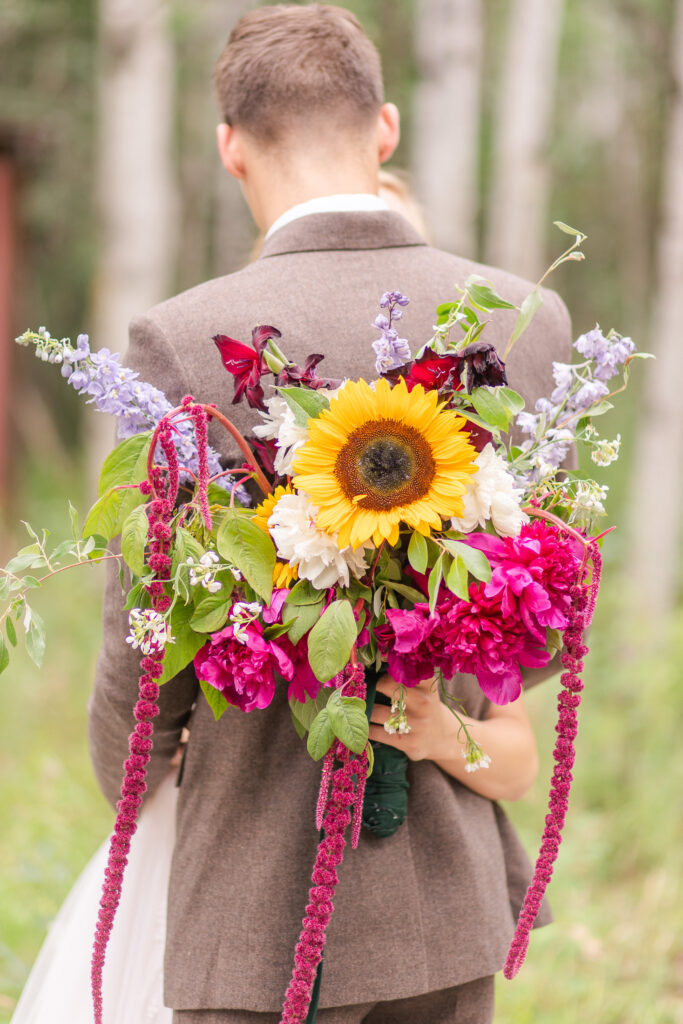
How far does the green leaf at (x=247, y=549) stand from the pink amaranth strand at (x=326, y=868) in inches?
5.4

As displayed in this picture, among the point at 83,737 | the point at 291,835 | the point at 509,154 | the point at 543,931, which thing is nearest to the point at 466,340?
the point at 291,835

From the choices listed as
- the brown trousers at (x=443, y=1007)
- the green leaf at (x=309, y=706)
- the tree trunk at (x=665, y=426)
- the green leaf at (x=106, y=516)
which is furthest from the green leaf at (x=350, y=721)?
the tree trunk at (x=665, y=426)

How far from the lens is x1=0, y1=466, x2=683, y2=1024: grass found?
10.2ft

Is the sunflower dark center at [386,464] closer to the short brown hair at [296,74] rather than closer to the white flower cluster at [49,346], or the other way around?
the white flower cluster at [49,346]

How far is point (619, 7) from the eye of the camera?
411 inches

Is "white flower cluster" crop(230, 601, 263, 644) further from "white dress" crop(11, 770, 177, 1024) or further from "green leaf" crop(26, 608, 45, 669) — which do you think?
"white dress" crop(11, 770, 177, 1024)

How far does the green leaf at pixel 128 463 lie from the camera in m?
1.13

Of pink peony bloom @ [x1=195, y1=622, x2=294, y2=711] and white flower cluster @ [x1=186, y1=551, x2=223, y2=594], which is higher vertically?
white flower cluster @ [x1=186, y1=551, x2=223, y2=594]

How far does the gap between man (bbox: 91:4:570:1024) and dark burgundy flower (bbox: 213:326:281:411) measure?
0.68ft

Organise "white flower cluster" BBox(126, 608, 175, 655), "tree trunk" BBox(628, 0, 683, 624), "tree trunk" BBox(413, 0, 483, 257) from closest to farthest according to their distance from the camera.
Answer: "white flower cluster" BBox(126, 608, 175, 655)
"tree trunk" BBox(628, 0, 683, 624)
"tree trunk" BBox(413, 0, 483, 257)

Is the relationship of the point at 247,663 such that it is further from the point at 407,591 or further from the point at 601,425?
the point at 601,425

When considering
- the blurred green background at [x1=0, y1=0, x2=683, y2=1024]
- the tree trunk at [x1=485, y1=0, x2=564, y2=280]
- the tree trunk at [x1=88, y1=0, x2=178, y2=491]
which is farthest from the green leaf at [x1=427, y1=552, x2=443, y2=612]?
the tree trunk at [x1=485, y1=0, x2=564, y2=280]

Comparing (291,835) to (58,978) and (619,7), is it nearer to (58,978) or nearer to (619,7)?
(58,978)

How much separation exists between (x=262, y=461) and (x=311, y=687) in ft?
0.91
